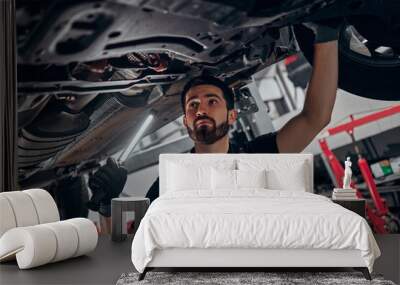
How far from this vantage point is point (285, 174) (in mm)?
6867

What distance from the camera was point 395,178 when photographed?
7.62m

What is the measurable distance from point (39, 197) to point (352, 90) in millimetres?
3822

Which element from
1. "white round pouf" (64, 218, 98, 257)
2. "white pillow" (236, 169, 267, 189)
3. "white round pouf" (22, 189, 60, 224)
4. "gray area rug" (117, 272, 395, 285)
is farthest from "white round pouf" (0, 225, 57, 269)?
"white pillow" (236, 169, 267, 189)

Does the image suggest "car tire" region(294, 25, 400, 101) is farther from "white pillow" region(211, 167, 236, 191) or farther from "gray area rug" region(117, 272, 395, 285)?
"gray area rug" region(117, 272, 395, 285)

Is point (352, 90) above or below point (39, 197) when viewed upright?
above

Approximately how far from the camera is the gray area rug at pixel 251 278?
4.86 metres

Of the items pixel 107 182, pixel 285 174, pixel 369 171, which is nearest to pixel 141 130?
pixel 107 182

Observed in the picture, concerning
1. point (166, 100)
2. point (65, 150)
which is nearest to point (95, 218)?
point (65, 150)

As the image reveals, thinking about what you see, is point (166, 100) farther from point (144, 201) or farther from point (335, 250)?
point (335, 250)

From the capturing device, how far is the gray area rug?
486 cm

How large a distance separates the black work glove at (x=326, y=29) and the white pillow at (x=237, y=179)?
1.88 m

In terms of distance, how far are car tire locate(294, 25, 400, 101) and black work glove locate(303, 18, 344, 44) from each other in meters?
0.06

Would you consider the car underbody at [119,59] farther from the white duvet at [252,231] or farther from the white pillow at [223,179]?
the white duvet at [252,231]

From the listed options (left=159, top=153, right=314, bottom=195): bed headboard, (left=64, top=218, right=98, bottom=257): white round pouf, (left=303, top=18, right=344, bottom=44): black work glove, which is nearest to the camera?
(left=64, top=218, right=98, bottom=257): white round pouf
